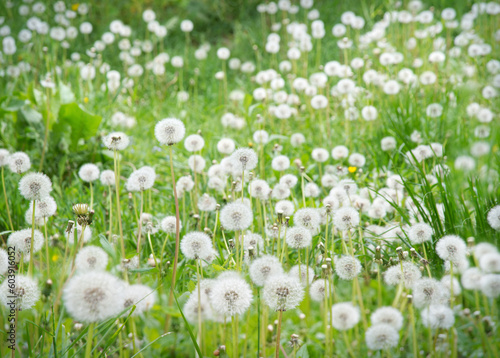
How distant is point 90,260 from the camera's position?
1.35 metres

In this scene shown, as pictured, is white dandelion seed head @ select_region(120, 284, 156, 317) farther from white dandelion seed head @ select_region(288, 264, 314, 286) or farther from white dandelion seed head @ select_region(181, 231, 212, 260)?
white dandelion seed head @ select_region(288, 264, 314, 286)

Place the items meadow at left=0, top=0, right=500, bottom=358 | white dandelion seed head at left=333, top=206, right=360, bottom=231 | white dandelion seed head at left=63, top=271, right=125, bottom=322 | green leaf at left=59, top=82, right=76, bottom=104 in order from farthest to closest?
1. green leaf at left=59, top=82, right=76, bottom=104
2. white dandelion seed head at left=333, top=206, right=360, bottom=231
3. meadow at left=0, top=0, right=500, bottom=358
4. white dandelion seed head at left=63, top=271, right=125, bottom=322

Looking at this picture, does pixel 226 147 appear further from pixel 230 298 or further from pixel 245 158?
pixel 230 298

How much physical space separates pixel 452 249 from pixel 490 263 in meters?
0.25

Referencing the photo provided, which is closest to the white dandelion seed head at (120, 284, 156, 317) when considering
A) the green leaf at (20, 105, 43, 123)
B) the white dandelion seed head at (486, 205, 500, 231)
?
the white dandelion seed head at (486, 205, 500, 231)

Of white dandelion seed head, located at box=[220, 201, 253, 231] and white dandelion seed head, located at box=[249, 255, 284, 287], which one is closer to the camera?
white dandelion seed head, located at box=[249, 255, 284, 287]

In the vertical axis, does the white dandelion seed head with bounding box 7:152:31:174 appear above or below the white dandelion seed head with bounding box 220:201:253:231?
above

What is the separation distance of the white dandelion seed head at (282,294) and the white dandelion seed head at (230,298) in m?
0.05

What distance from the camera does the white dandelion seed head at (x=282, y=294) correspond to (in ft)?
3.64

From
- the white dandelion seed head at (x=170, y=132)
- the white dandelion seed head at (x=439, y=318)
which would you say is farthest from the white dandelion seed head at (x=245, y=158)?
the white dandelion seed head at (x=439, y=318)

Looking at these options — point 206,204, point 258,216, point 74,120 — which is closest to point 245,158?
point 206,204

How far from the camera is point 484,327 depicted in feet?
3.78

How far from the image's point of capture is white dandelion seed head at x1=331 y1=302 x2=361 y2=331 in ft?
3.54

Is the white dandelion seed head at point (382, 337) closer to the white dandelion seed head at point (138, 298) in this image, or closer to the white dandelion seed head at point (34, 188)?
the white dandelion seed head at point (138, 298)
